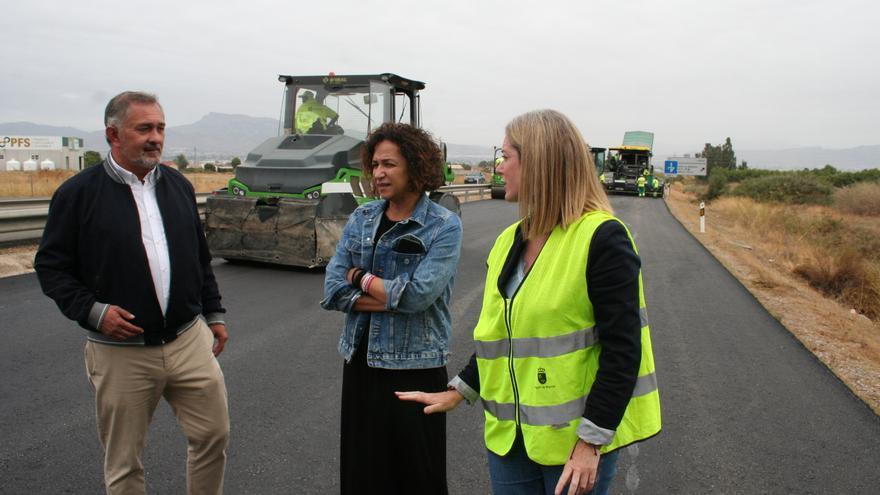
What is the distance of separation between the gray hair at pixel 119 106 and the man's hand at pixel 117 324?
768 millimetres

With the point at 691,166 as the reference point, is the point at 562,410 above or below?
below

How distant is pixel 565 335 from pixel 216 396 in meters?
1.77

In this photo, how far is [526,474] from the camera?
7.16 ft

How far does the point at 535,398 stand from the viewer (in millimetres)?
2053

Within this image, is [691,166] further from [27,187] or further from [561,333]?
[561,333]

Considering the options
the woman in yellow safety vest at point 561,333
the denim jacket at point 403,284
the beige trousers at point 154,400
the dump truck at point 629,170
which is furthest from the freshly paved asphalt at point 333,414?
the dump truck at point 629,170

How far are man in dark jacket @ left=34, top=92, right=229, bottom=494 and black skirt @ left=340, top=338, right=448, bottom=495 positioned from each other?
67cm

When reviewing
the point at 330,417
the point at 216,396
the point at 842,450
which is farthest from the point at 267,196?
the point at 842,450

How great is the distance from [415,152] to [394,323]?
2.59ft

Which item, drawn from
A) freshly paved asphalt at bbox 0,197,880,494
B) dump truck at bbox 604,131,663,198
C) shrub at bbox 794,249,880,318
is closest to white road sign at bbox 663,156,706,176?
dump truck at bbox 604,131,663,198

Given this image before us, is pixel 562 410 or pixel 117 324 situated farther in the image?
pixel 117 324

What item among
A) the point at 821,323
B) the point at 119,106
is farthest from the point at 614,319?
the point at 821,323

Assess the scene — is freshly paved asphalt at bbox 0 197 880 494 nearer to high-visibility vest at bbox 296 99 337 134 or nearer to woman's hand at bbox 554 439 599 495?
woman's hand at bbox 554 439 599 495

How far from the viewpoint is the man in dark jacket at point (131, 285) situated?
272cm
